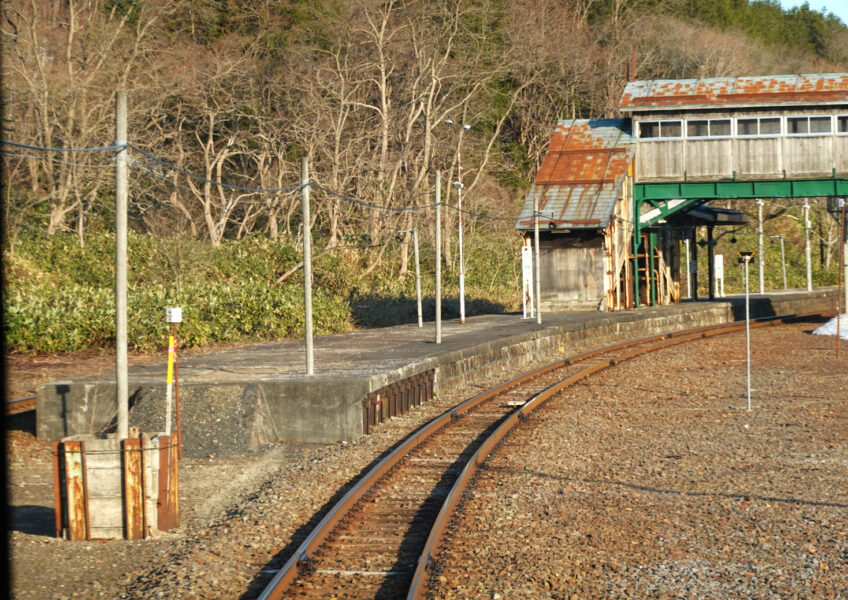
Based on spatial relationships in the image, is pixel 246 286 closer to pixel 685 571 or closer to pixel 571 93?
pixel 685 571

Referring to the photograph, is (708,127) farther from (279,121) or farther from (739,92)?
(279,121)

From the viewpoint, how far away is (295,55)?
42062 mm

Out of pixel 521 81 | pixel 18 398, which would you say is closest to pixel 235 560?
pixel 18 398

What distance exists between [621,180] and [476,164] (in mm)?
15797

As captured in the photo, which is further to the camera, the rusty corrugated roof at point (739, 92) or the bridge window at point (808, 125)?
the bridge window at point (808, 125)

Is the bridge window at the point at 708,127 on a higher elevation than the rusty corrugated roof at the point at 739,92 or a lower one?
lower

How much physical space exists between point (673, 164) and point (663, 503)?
30106 mm

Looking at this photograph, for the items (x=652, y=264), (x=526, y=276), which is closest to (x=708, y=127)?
(x=652, y=264)

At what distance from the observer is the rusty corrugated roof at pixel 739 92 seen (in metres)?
36.8

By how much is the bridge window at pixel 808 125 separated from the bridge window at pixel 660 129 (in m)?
3.87

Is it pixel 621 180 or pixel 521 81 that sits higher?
pixel 521 81

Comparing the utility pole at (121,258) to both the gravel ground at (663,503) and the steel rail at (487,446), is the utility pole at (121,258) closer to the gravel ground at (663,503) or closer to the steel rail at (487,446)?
the steel rail at (487,446)

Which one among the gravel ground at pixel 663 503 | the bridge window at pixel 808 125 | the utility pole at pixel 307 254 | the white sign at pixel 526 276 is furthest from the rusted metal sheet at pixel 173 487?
the bridge window at pixel 808 125

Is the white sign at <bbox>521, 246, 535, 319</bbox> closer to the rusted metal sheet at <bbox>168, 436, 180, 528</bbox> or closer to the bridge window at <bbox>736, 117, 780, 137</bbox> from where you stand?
the bridge window at <bbox>736, 117, 780, 137</bbox>
